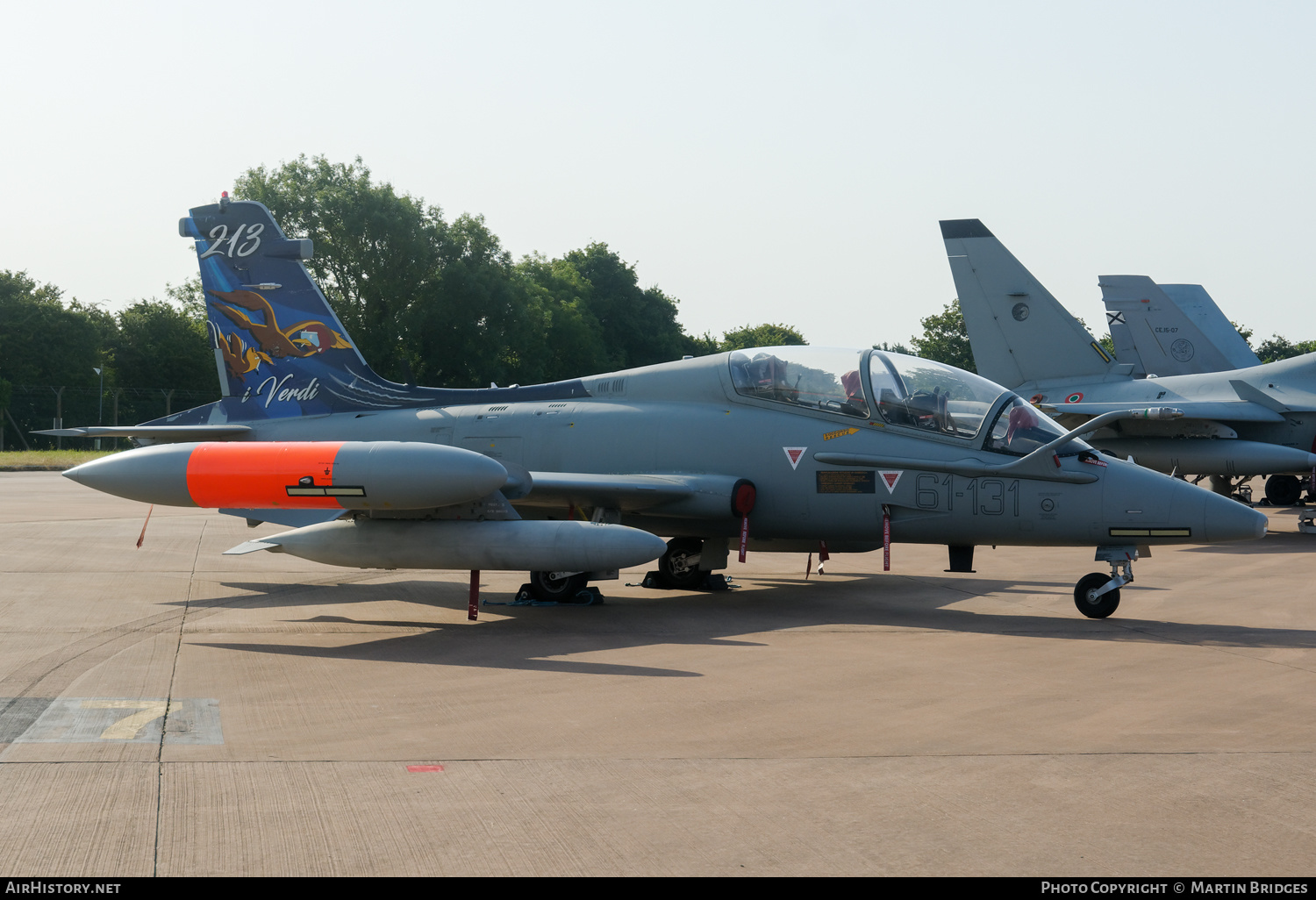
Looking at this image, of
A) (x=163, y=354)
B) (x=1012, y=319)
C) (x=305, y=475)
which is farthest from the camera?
(x=163, y=354)

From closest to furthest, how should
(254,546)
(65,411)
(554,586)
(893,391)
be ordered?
(254,546) → (893,391) → (554,586) → (65,411)

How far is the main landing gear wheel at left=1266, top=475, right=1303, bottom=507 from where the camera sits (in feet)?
88.0

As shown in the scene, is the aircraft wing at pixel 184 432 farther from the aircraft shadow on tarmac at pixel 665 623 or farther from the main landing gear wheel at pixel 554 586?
the main landing gear wheel at pixel 554 586

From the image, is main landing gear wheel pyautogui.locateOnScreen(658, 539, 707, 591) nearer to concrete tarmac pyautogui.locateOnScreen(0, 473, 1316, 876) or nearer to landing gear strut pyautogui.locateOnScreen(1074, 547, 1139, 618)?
concrete tarmac pyautogui.locateOnScreen(0, 473, 1316, 876)

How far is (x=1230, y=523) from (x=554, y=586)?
614cm

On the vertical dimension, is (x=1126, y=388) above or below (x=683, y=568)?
above

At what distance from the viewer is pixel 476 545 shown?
9758mm

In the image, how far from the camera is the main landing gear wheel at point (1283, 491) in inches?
1056

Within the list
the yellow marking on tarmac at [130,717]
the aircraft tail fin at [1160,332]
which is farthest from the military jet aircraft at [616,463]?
the aircraft tail fin at [1160,332]

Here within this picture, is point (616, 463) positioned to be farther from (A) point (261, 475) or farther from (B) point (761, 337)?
(B) point (761, 337)

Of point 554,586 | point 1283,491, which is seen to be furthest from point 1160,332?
point 554,586

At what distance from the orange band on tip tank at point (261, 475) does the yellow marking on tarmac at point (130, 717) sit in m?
2.72
